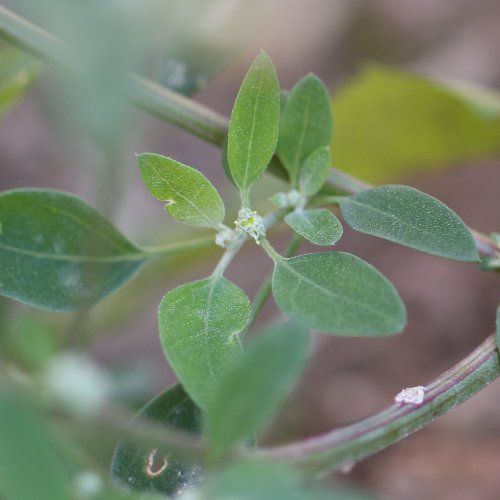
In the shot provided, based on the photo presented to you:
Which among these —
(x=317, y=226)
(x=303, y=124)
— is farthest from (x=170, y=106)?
(x=317, y=226)

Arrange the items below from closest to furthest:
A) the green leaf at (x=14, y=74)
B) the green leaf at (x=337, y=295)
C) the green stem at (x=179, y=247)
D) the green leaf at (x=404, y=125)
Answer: the green leaf at (x=337, y=295) < the green stem at (x=179, y=247) < the green leaf at (x=14, y=74) < the green leaf at (x=404, y=125)

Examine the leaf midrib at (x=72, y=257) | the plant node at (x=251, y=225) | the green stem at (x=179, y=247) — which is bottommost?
the leaf midrib at (x=72, y=257)

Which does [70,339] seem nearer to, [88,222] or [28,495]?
[88,222]

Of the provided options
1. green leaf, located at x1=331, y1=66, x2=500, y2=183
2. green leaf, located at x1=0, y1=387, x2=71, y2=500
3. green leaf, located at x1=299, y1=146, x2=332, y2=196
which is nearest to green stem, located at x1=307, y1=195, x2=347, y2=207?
green leaf, located at x1=299, y1=146, x2=332, y2=196

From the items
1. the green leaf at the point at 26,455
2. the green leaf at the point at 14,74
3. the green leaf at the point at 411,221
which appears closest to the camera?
the green leaf at the point at 26,455

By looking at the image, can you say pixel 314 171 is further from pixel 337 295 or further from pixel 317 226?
pixel 337 295

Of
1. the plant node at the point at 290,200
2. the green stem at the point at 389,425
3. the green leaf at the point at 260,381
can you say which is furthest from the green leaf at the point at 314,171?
the green leaf at the point at 260,381

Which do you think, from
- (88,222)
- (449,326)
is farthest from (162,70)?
(449,326)

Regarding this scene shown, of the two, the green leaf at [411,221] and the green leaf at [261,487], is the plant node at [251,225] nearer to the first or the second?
the green leaf at [411,221]
